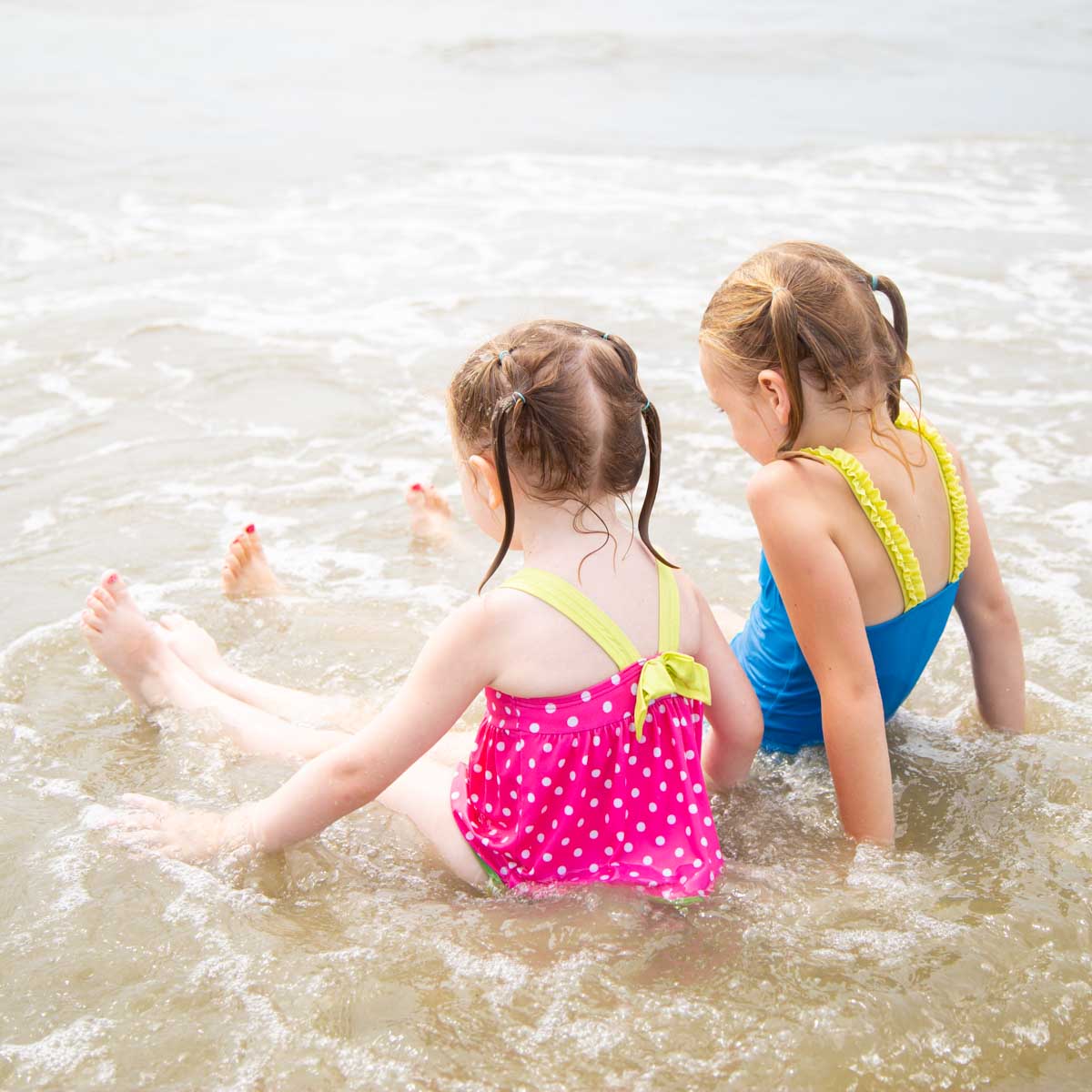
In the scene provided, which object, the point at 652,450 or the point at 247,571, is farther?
the point at 247,571

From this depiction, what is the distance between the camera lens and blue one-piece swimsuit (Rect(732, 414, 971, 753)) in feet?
8.91

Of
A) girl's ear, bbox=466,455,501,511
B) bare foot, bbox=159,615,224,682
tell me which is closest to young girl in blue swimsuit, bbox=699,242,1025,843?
girl's ear, bbox=466,455,501,511

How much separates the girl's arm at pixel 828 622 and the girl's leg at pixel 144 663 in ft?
4.50

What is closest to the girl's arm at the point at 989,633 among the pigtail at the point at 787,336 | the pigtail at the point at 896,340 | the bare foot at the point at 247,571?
the pigtail at the point at 896,340

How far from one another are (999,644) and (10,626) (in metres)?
3.01

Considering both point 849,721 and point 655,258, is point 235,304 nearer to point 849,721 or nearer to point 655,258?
point 655,258

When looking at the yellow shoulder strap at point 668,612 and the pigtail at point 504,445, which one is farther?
the yellow shoulder strap at point 668,612

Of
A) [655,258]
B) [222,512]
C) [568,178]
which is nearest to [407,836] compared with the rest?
[222,512]

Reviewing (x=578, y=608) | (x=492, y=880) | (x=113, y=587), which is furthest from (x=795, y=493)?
(x=113, y=587)

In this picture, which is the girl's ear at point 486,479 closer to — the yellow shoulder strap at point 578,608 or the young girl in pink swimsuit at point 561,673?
the young girl in pink swimsuit at point 561,673

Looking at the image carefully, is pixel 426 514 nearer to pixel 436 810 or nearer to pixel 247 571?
pixel 247 571

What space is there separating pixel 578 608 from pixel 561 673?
135 mm

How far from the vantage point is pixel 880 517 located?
2707 millimetres

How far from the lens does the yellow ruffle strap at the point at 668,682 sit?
2.42 metres
